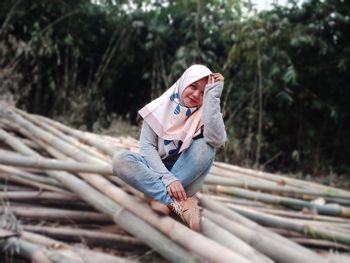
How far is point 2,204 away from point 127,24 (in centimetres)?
189

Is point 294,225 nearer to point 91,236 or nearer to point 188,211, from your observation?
point 91,236

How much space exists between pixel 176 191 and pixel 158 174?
34mm

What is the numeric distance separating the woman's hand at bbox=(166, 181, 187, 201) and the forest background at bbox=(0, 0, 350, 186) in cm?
11

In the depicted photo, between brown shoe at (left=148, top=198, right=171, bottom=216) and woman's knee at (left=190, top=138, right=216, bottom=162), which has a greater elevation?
woman's knee at (left=190, top=138, right=216, bottom=162)

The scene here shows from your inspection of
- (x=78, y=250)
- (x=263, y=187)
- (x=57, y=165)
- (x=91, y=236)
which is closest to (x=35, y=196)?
(x=91, y=236)

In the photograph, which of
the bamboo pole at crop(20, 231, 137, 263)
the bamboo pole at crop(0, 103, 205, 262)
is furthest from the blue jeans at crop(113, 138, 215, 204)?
the bamboo pole at crop(20, 231, 137, 263)

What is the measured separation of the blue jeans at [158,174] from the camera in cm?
61

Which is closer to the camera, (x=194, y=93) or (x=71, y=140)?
(x=194, y=93)

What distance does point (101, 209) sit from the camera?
2250 mm

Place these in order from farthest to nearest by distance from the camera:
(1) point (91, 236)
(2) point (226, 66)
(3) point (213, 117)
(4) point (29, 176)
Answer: (4) point (29, 176) → (1) point (91, 236) → (2) point (226, 66) → (3) point (213, 117)

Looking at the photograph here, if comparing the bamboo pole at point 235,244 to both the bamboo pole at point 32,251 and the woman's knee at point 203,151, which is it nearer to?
the woman's knee at point 203,151

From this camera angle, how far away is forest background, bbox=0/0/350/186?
1205 millimetres

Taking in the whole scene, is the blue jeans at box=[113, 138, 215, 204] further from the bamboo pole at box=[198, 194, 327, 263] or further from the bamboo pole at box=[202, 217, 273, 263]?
the bamboo pole at box=[202, 217, 273, 263]

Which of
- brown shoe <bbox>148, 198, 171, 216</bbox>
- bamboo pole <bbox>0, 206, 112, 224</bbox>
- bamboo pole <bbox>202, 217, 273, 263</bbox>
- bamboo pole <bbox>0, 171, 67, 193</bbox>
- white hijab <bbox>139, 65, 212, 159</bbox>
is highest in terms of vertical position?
white hijab <bbox>139, 65, 212, 159</bbox>
